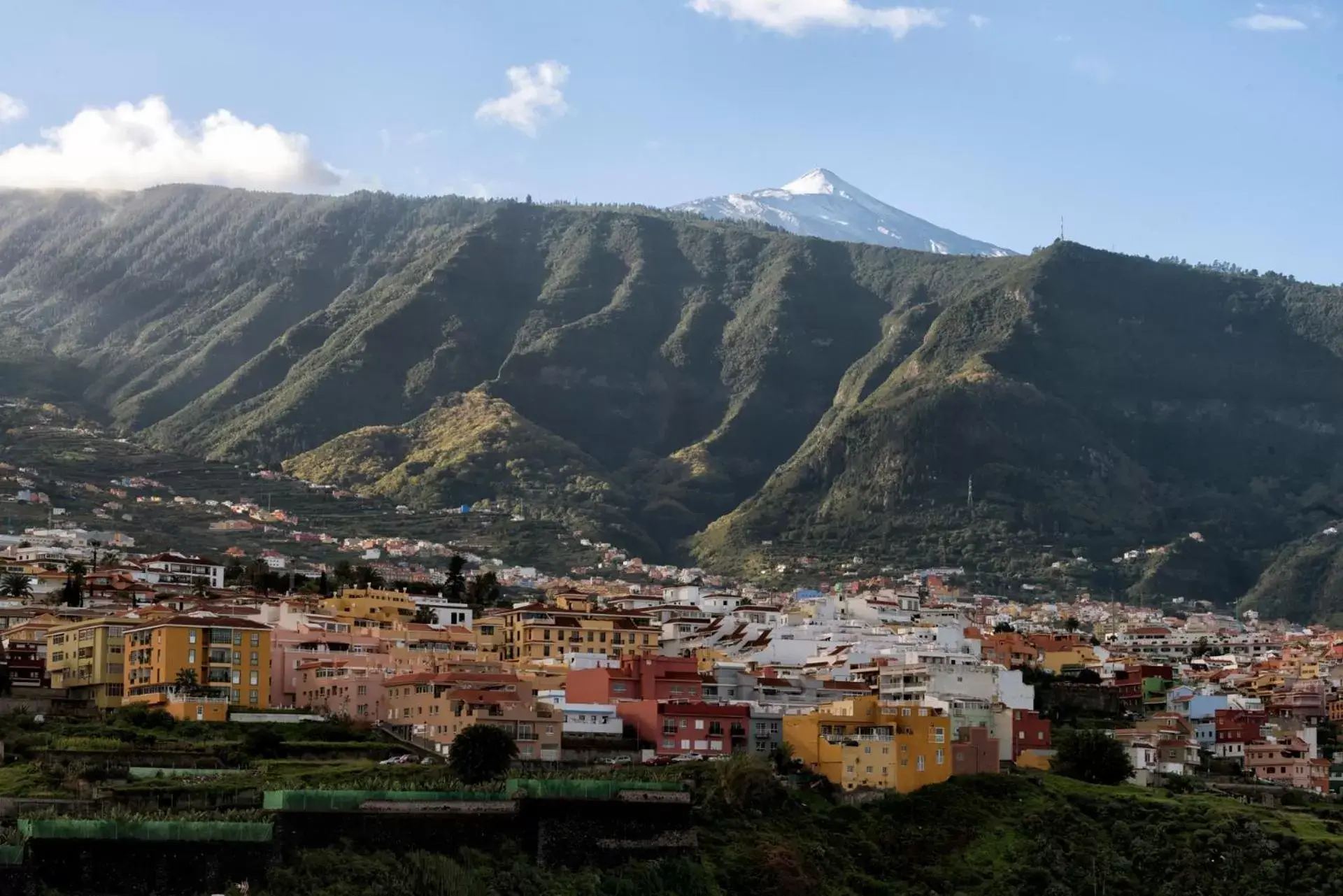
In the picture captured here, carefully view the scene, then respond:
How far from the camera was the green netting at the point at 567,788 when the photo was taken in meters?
54.6

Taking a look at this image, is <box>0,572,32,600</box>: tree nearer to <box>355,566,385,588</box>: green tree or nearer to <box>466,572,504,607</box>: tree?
<box>355,566,385,588</box>: green tree

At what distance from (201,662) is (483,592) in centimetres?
3588

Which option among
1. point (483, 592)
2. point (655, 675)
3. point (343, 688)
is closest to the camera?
point (343, 688)

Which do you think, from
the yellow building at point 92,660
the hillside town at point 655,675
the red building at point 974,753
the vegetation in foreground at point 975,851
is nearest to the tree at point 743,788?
the vegetation in foreground at point 975,851

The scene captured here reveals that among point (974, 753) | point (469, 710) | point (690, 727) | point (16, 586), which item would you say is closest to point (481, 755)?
point (469, 710)

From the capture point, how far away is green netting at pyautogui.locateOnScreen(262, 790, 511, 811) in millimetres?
50875

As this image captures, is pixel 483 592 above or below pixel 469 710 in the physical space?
above

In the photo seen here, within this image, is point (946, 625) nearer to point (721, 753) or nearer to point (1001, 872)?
point (721, 753)

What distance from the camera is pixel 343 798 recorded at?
51.8 m

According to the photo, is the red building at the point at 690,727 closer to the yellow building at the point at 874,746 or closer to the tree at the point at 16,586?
the yellow building at the point at 874,746

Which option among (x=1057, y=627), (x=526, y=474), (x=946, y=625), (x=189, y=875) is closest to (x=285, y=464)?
(x=526, y=474)

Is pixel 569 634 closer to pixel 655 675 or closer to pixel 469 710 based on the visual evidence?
pixel 655 675

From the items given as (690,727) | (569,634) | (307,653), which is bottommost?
(690,727)

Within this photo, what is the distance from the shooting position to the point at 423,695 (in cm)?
6856
